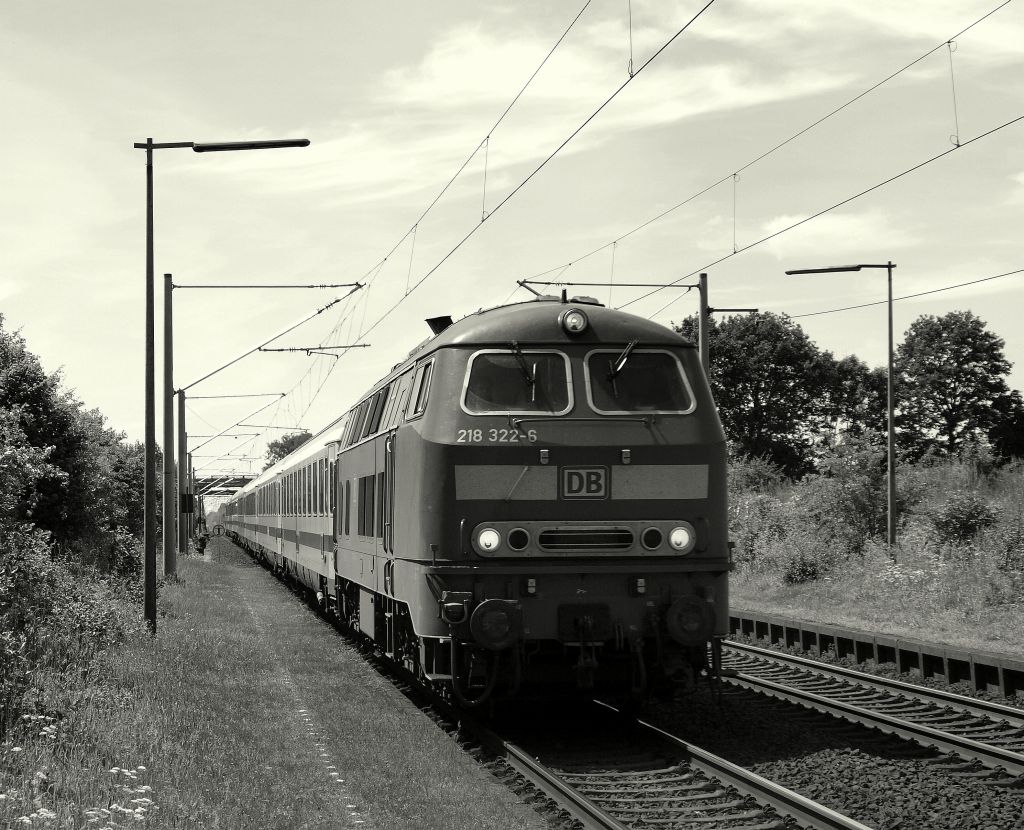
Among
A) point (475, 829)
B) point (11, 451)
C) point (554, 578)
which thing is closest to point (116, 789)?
point (475, 829)

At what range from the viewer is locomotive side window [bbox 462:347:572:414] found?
1049cm

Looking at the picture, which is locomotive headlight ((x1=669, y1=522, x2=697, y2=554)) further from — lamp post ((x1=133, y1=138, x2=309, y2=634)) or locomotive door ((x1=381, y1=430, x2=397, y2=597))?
lamp post ((x1=133, y1=138, x2=309, y2=634))

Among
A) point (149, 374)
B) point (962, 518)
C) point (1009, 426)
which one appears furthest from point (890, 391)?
point (1009, 426)

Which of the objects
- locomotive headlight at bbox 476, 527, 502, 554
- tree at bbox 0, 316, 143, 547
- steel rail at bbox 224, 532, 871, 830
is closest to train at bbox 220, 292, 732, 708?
locomotive headlight at bbox 476, 527, 502, 554

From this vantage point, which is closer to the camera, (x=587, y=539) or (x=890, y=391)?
(x=587, y=539)

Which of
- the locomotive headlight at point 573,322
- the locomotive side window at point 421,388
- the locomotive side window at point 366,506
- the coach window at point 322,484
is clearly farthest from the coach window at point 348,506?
the locomotive headlight at point 573,322

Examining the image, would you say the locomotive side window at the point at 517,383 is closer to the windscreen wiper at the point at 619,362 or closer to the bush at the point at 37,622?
the windscreen wiper at the point at 619,362

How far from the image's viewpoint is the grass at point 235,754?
307 inches

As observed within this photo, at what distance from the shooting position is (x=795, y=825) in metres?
7.69

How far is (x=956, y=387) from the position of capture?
61.9m

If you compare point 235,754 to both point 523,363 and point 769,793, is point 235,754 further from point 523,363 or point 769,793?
point 769,793

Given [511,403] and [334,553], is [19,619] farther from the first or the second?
[511,403]

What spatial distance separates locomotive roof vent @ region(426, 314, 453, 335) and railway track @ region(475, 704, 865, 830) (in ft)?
13.1

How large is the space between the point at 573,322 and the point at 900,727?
4.51 metres
